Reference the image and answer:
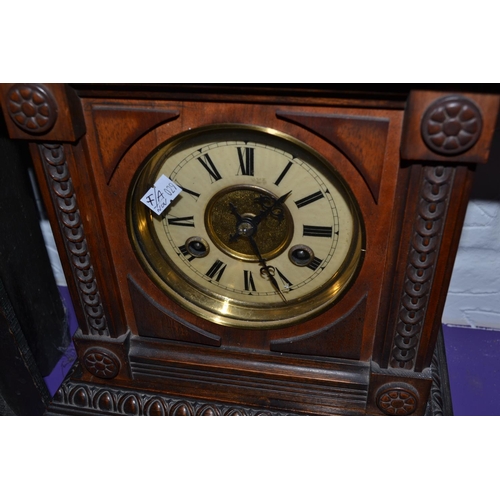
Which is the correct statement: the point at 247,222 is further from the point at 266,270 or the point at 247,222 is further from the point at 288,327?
the point at 288,327

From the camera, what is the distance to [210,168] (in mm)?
1037

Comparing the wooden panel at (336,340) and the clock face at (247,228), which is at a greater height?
the clock face at (247,228)

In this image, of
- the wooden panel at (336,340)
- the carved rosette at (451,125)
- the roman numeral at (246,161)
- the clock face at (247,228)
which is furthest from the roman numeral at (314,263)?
the carved rosette at (451,125)

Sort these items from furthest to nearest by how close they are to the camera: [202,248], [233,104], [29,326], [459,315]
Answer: [459,315]
[29,326]
[202,248]
[233,104]

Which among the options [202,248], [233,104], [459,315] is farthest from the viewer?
[459,315]

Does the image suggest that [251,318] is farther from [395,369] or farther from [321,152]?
[321,152]

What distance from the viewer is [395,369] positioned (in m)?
1.18

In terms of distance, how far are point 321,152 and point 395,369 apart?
50 cm

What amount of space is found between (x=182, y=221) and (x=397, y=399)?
59 centimetres

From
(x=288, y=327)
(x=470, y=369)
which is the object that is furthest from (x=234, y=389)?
(x=470, y=369)

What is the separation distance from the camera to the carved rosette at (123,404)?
1285mm

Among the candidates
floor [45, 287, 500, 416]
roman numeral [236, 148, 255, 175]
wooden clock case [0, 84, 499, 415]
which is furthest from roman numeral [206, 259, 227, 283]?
floor [45, 287, 500, 416]

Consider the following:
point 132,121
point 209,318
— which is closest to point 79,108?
point 132,121

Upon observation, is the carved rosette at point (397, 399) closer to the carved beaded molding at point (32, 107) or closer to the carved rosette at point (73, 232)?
the carved rosette at point (73, 232)
